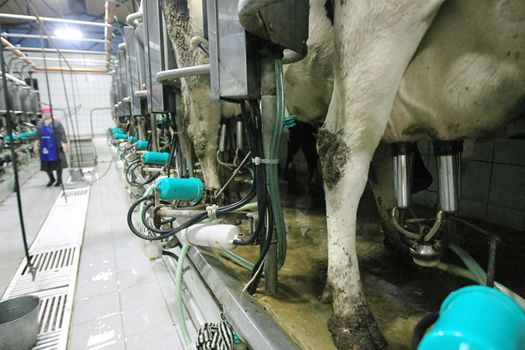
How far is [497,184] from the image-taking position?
155cm

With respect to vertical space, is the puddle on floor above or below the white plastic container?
below

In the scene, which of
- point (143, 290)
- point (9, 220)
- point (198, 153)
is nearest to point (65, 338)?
point (143, 290)

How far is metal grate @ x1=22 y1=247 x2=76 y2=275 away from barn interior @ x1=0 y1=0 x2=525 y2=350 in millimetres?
13

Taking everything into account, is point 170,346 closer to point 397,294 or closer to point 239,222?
point 239,222

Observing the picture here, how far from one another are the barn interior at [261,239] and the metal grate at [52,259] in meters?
0.01

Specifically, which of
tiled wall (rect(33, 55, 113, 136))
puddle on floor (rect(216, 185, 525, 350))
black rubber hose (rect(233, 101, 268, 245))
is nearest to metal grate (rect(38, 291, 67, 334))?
puddle on floor (rect(216, 185, 525, 350))

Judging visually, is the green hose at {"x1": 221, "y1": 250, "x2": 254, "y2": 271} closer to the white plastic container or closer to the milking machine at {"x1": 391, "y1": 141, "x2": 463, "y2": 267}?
the white plastic container

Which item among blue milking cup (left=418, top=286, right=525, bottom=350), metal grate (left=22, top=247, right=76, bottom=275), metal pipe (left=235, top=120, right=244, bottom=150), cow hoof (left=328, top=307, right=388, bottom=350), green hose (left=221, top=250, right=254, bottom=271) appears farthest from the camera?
metal pipe (left=235, top=120, right=244, bottom=150)

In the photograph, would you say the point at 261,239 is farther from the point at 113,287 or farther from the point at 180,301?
the point at 113,287

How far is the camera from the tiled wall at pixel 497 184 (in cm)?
146

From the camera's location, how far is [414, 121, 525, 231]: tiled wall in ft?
4.79

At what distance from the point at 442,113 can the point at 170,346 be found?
1261mm

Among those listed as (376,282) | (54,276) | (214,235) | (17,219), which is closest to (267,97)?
(214,235)

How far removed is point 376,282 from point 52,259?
202cm
